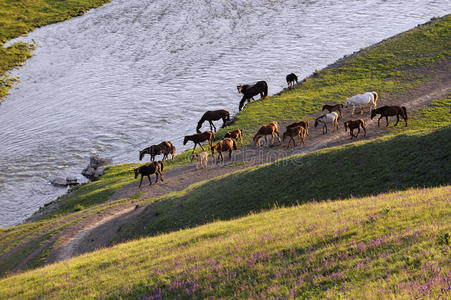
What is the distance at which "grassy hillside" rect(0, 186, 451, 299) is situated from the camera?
25.0 ft

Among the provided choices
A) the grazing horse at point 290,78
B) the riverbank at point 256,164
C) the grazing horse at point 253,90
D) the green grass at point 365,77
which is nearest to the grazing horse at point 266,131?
the riverbank at point 256,164

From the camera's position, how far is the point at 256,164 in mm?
27656

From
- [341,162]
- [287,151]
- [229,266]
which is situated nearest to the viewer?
[229,266]

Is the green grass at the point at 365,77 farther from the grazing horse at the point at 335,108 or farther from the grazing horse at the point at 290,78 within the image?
the grazing horse at the point at 335,108

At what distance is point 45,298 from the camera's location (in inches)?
467

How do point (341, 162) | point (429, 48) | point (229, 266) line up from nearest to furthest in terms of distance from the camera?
point (229, 266), point (341, 162), point (429, 48)

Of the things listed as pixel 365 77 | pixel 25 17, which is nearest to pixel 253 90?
pixel 365 77

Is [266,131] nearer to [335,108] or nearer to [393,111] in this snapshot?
[335,108]

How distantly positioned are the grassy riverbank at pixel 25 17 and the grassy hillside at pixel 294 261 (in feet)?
201

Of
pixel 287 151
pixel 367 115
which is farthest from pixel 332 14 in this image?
pixel 287 151

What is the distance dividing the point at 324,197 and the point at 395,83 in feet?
89.2

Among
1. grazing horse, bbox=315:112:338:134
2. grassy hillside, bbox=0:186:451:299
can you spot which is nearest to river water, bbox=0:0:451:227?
grazing horse, bbox=315:112:338:134

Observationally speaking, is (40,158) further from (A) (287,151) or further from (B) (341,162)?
(B) (341,162)

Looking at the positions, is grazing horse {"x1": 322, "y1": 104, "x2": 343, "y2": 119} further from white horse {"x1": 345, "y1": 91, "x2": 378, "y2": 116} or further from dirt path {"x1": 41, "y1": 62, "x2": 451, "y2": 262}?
white horse {"x1": 345, "y1": 91, "x2": 378, "y2": 116}
